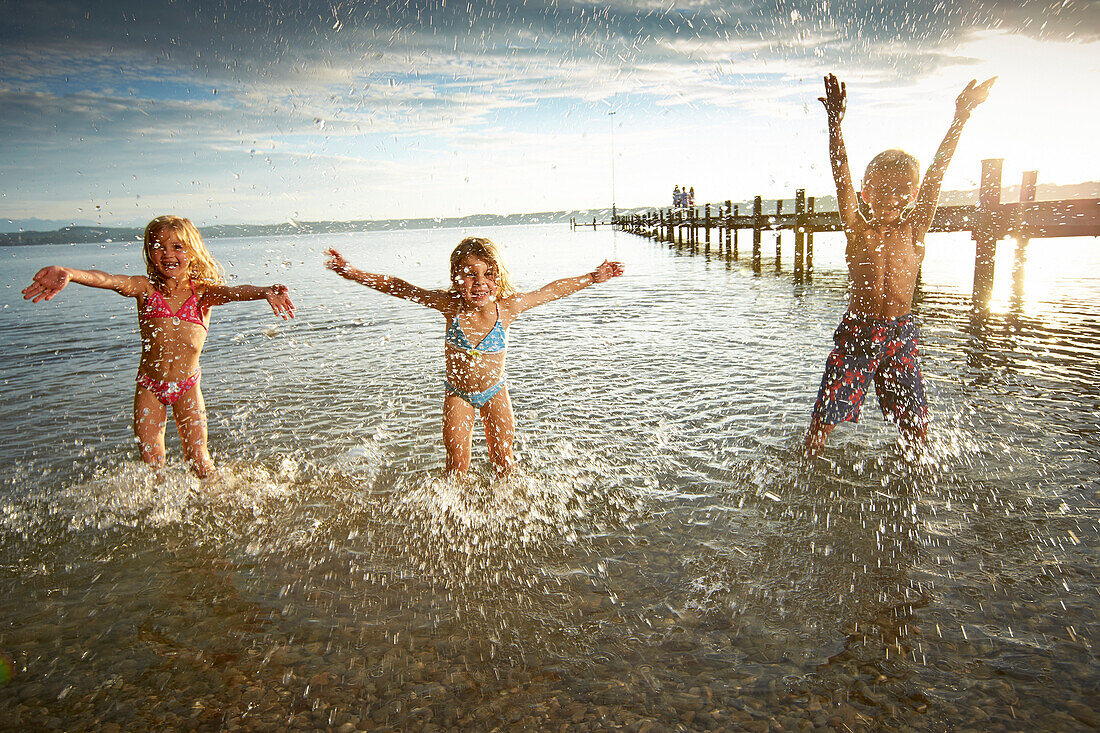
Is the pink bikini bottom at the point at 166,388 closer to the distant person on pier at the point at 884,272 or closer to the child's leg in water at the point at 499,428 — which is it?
the child's leg in water at the point at 499,428

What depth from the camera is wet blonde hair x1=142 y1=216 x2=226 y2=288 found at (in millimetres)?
4446

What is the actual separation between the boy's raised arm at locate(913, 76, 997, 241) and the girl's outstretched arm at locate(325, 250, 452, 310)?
3358 millimetres

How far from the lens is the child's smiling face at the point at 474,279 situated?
168 inches

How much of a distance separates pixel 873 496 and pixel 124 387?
8874mm

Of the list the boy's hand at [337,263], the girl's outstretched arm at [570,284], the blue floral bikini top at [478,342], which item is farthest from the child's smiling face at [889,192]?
the boy's hand at [337,263]

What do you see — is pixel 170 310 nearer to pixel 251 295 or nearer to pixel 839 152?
pixel 251 295

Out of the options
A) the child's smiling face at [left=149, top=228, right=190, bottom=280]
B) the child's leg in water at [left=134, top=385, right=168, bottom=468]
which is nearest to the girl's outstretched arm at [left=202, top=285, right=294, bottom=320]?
the child's smiling face at [left=149, top=228, right=190, bottom=280]

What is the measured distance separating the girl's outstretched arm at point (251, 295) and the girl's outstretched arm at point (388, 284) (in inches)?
15.3

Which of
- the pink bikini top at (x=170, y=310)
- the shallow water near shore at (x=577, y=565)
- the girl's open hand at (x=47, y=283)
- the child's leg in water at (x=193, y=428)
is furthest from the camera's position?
the child's leg in water at (x=193, y=428)

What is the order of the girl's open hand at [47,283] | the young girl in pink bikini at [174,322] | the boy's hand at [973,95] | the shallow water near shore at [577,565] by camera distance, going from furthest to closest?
the young girl in pink bikini at [174,322]
the boy's hand at [973,95]
the girl's open hand at [47,283]
the shallow water near shore at [577,565]

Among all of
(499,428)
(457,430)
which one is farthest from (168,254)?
(499,428)

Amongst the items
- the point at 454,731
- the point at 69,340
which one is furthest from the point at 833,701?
the point at 69,340

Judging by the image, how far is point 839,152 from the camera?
14.2ft

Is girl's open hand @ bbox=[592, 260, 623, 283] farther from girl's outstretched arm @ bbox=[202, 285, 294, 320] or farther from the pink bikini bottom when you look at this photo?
the pink bikini bottom
